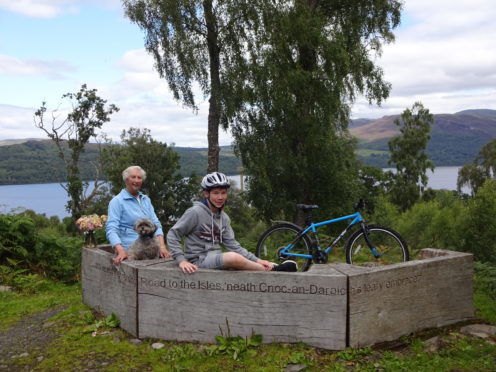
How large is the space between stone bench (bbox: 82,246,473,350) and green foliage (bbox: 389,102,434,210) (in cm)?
3762

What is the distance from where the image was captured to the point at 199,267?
4867 millimetres

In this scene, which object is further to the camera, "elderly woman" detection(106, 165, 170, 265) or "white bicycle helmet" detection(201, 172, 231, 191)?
"elderly woman" detection(106, 165, 170, 265)

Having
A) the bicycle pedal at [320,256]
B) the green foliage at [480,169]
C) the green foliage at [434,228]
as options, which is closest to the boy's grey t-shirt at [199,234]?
the bicycle pedal at [320,256]

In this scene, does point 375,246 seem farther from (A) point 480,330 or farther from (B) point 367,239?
(A) point 480,330

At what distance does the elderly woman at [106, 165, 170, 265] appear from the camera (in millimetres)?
5622

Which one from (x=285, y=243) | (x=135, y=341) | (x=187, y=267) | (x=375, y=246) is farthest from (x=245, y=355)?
(x=285, y=243)

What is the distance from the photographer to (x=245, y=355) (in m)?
4.42

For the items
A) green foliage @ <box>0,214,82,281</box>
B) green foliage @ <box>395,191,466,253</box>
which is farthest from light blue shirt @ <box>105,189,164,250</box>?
green foliage @ <box>395,191,466,253</box>

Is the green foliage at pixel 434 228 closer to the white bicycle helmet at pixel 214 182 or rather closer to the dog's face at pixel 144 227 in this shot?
the dog's face at pixel 144 227

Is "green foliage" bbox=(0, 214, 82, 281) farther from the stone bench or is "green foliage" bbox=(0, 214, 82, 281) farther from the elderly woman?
the stone bench

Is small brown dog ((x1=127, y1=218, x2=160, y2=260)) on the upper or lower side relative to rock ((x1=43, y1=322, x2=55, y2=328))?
upper

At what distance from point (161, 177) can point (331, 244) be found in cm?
3589

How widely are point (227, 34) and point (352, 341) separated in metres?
15.9

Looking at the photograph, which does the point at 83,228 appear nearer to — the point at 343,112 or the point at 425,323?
the point at 425,323
